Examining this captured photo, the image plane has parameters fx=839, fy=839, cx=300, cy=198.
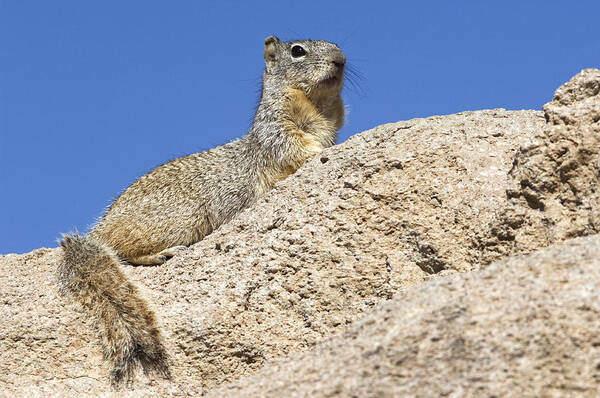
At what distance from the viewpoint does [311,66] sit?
11039 mm

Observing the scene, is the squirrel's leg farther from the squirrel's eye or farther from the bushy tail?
the squirrel's eye

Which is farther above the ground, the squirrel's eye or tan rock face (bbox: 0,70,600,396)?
the squirrel's eye

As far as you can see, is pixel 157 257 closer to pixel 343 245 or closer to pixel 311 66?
pixel 343 245

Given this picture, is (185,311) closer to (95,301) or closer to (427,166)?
(95,301)

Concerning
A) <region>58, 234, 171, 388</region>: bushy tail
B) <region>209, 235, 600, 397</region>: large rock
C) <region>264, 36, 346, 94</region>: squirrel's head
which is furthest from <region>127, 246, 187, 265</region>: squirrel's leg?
<region>209, 235, 600, 397</region>: large rock

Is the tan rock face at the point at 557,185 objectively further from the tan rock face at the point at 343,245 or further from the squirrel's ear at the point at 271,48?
the squirrel's ear at the point at 271,48

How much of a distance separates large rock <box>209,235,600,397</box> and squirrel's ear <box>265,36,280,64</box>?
742 centimetres

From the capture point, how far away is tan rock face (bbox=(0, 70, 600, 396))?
20.2 ft

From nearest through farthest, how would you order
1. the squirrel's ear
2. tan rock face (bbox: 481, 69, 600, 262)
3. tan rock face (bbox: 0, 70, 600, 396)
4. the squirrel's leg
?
tan rock face (bbox: 481, 69, 600, 262), tan rock face (bbox: 0, 70, 600, 396), the squirrel's leg, the squirrel's ear

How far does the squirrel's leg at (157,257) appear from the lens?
→ 31.1 ft

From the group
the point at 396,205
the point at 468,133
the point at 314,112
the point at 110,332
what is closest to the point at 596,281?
the point at 396,205

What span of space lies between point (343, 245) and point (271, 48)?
5262mm

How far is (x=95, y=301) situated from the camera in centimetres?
788

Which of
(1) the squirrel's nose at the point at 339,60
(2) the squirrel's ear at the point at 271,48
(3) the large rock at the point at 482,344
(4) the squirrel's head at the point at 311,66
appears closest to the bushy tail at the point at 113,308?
(3) the large rock at the point at 482,344
